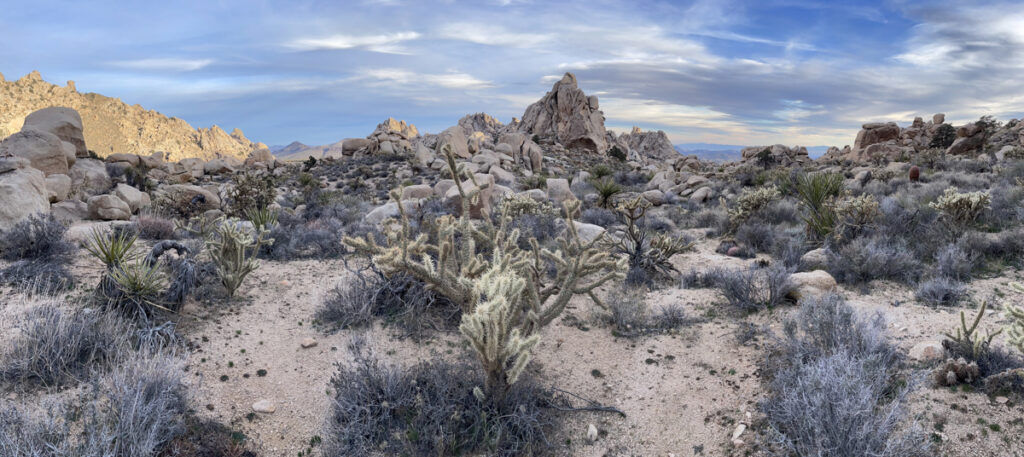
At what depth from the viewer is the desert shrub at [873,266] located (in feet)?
21.0

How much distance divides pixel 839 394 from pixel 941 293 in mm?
3498

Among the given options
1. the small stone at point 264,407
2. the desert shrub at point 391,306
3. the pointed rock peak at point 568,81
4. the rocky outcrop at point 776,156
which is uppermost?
the pointed rock peak at point 568,81

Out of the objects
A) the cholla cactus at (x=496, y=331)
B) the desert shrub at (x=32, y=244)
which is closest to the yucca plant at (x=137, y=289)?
the desert shrub at (x=32, y=244)

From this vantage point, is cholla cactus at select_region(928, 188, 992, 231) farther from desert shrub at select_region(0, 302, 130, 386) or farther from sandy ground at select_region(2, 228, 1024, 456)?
desert shrub at select_region(0, 302, 130, 386)

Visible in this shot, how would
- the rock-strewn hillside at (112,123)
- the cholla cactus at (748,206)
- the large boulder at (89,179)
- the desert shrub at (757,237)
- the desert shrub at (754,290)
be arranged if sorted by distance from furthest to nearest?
the rock-strewn hillside at (112,123) → the large boulder at (89,179) → the cholla cactus at (748,206) → the desert shrub at (757,237) → the desert shrub at (754,290)

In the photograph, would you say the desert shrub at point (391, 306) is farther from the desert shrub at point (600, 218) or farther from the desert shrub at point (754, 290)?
the desert shrub at point (600, 218)

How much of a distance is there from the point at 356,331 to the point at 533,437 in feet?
7.67

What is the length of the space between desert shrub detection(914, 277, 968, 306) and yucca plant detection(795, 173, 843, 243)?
272 centimetres

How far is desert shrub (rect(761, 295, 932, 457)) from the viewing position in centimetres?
294

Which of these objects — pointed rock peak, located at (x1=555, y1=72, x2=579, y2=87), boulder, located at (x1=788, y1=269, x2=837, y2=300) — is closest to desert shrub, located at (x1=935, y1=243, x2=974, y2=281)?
boulder, located at (x1=788, y1=269, x2=837, y2=300)

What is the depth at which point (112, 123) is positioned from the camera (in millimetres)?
94750

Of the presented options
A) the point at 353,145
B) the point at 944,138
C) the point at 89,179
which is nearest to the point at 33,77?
the point at 353,145

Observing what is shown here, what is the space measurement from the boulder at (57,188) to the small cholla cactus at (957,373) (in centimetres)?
1487

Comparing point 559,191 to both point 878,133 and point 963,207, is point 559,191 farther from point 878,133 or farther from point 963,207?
point 878,133
